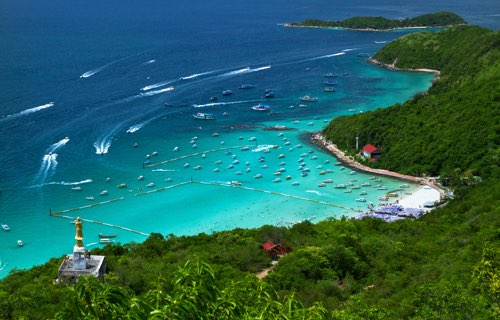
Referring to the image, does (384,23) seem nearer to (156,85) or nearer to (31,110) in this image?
(156,85)

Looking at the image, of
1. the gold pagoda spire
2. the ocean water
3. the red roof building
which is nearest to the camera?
the gold pagoda spire

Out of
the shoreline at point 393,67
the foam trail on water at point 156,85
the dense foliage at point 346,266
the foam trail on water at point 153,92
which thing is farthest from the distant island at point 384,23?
A: the dense foliage at point 346,266

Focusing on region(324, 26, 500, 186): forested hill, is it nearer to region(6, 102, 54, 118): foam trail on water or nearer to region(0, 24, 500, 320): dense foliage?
region(0, 24, 500, 320): dense foliage

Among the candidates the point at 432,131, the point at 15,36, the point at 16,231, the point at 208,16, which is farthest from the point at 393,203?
the point at 208,16

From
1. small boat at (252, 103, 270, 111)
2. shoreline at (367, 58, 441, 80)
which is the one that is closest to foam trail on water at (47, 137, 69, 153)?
small boat at (252, 103, 270, 111)

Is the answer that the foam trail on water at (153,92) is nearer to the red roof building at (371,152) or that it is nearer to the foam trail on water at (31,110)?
the foam trail on water at (31,110)
